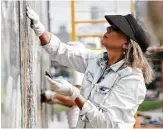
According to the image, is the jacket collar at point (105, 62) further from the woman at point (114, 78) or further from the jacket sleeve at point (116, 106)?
the jacket sleeve at point (116, 106)

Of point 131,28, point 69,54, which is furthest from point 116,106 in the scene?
point 69,54

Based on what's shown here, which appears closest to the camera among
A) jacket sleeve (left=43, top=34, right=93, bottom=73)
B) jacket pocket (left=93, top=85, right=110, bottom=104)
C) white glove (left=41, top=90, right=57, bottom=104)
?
jacket pocket (left=93, top=85, right=110, bottom=104)

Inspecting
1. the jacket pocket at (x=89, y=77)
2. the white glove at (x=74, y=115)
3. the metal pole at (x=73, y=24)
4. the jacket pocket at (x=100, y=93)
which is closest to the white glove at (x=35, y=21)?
the jacket pocket at (x=89, y=77)

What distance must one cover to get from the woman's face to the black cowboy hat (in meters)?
0.05

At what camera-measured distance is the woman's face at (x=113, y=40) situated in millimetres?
2801

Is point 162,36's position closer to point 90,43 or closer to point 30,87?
point 30,87

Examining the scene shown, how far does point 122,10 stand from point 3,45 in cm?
356

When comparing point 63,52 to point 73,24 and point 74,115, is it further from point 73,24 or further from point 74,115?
point 73,24

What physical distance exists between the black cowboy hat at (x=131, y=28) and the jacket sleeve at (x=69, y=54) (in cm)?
45

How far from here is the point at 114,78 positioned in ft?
9.09

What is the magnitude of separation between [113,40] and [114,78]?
9.9 inches

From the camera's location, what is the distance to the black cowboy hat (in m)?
2.77

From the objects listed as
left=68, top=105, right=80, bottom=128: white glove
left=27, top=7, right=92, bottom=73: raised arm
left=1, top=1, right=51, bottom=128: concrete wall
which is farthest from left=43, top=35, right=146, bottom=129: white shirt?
left=68, top=105, right=80, bottom=128: white glove

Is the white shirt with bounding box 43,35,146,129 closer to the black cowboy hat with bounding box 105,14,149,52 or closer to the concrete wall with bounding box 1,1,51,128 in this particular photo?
the black cowboy hat with bounding box 105,14,149,52
